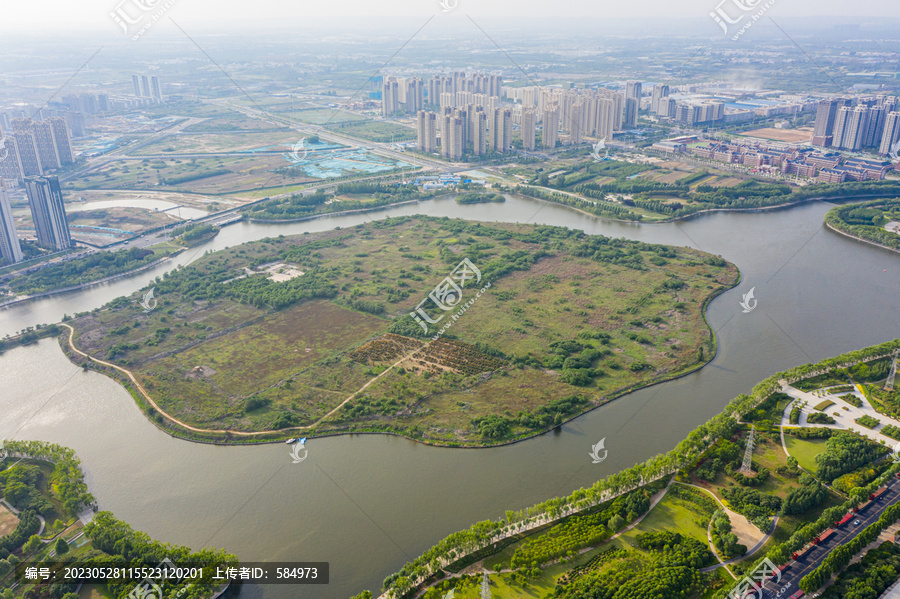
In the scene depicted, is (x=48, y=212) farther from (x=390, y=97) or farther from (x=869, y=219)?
(x=390, y=97)

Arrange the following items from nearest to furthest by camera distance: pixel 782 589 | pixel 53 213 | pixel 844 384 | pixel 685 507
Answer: pixel 782 589
pixel 685 507
pixel 844 384
pixel 53 213

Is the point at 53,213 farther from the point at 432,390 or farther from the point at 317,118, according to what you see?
the point at 317,118

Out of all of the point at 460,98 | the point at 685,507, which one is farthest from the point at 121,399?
the point at 460,98

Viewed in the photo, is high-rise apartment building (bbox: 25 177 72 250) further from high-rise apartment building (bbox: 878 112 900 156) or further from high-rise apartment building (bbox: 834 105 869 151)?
high-rise apartment building (bbox: 878 112 900 156)

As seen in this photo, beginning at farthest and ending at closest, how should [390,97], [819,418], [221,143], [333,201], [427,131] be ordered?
[390,97]
[221,143]
[427,131]
[333,201]
[819,418]

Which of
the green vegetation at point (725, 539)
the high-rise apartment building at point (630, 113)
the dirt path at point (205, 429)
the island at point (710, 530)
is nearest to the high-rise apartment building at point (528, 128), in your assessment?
the high-rise apartment building at point (630, 113)

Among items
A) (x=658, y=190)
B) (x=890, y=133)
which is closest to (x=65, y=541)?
(x=658, y=190)
